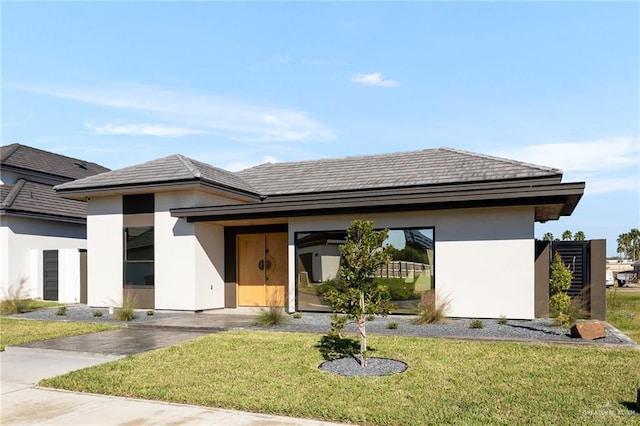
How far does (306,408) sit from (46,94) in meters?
12.9

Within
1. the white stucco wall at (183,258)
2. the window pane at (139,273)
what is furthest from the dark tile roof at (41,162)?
the white stucco wall at (183,258)

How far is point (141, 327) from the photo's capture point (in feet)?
41.1

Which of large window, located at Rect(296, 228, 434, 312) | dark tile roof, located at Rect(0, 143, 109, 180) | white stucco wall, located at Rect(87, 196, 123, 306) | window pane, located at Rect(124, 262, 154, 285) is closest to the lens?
large window, located at Rect(296, 228, 434, 312)

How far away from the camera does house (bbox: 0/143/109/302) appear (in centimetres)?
1991

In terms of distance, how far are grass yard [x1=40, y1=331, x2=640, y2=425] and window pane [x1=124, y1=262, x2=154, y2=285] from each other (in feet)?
24.3

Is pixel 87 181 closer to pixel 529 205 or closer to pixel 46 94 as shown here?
pixel 46 94

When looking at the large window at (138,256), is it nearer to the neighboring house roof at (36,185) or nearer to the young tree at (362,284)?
the neighboring house roof at (36,185)

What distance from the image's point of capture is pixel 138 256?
16.4 meters

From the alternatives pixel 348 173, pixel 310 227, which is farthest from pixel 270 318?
pixel 348 173

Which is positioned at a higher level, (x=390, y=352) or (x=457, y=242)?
Answer: (x=457, y=242)

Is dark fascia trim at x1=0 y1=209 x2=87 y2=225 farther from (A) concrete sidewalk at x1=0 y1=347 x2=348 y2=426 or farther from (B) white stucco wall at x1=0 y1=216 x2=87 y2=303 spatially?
(A) concrete sidewalk at x1=0 y1=347 x2=348 y2=426

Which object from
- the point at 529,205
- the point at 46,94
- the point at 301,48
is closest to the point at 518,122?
the point at 529,205

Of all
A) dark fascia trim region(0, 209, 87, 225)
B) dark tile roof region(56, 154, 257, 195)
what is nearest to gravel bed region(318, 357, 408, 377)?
dark tile roof region(56, 154, 257, 195)

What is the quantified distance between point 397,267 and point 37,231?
17.3m
